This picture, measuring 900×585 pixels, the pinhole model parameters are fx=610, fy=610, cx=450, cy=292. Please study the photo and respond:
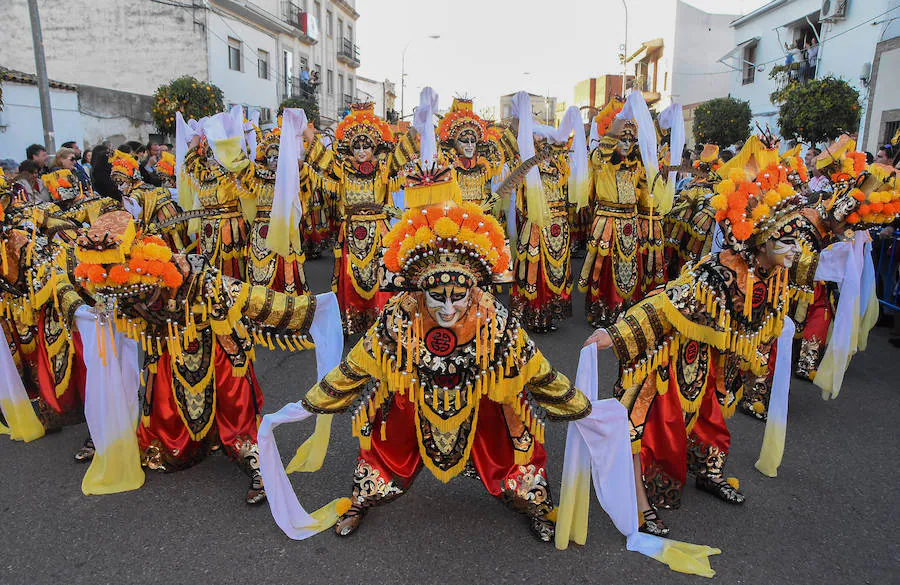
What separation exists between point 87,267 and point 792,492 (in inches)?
146

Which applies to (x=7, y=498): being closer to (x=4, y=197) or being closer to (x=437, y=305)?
(x=4, y=197)

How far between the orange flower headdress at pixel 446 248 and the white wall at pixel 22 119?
478 inches

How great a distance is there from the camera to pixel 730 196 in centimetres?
273

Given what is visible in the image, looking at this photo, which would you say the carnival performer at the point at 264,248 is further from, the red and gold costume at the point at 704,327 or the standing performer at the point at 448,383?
the red and gold costume at the point at 704,327

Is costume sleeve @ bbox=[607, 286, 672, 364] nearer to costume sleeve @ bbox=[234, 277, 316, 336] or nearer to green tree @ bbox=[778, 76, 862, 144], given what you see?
costume sleeve @ bbox=[234, 277, 316, 336]

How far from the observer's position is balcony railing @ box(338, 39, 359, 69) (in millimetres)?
36044

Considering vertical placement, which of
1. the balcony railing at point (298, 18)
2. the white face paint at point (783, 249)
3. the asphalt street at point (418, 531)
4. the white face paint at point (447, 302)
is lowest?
the asphalt street at point (418, 531)

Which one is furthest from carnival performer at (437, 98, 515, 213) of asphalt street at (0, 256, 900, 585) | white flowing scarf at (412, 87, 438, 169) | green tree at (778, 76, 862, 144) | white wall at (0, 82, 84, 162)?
white wall at (0, 82, 84, 162)

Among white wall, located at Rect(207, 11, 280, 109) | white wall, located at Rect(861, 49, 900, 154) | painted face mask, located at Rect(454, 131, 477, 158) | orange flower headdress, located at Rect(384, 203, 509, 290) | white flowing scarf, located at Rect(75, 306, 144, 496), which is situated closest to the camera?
orange flower headdress, located at Rect(384, 203, 509, 290)

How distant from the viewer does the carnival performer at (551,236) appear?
6.01 metres

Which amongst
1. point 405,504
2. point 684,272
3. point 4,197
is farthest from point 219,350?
point 684,272

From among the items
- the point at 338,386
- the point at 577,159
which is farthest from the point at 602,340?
the point at 577,159

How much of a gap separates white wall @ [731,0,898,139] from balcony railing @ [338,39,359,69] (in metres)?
22.3

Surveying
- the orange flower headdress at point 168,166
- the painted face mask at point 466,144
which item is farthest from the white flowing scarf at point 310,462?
the orange flower headdress at point 168,166
